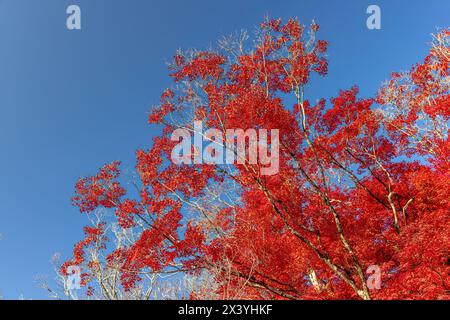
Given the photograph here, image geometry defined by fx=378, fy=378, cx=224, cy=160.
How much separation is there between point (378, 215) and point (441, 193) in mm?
2636

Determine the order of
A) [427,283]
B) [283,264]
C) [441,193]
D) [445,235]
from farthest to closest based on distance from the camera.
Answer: [441,193], [283,264], [445,235], [427,283]

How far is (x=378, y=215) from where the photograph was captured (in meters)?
15.8

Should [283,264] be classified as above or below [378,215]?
below
